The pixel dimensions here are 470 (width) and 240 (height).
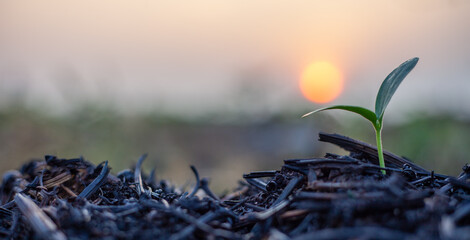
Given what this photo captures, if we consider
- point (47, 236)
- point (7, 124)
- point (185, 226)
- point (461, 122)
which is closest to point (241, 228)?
point (185, 226)

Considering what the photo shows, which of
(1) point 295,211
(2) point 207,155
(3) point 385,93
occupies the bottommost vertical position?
(2) point 207,155

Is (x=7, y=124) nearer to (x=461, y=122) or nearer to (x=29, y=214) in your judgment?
(x=29, y=214)

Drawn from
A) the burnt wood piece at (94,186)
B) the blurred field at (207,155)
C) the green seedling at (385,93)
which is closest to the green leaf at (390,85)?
the green seedling at (385,93)

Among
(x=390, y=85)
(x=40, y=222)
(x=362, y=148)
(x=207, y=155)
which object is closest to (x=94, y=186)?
(x=40, y=222)

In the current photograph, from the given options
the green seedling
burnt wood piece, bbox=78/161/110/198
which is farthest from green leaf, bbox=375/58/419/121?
burnt wood piece, bbox=78/161/110/198

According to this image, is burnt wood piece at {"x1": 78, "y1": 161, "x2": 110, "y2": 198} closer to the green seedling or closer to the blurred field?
the green seedling

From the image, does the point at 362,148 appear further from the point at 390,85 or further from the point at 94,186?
the point at 94,186

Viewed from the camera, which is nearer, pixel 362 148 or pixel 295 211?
pixel 295 211
